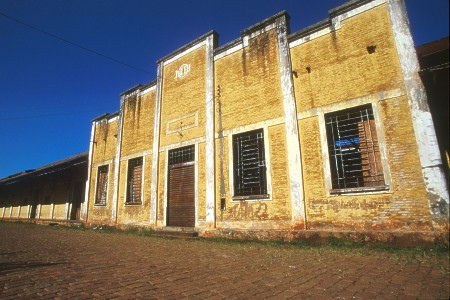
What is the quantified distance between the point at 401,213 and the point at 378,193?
606 mm

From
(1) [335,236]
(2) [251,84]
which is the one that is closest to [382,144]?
(1) [335,236]

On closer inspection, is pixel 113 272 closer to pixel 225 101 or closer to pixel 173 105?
pixel 225 101

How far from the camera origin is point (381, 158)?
21.3 ft

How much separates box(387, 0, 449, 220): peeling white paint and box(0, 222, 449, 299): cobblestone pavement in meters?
1.69

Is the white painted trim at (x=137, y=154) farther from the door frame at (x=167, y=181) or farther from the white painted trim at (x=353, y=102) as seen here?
the white painted trim at (x=353, y=102)

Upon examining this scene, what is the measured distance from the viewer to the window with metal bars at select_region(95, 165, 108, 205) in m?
14.6

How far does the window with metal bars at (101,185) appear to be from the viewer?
14.6 metres

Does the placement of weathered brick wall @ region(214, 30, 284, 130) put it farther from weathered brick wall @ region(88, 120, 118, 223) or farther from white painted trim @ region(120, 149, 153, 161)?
weathered brick wall @ region(88, 120, 118, 223)

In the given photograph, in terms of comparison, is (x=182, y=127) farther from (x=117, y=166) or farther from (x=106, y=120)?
(x=106, y=120)

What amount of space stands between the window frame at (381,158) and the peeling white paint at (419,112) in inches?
27.0

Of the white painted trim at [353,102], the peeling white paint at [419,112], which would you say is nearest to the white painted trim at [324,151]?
the white painted trim at [353,102]

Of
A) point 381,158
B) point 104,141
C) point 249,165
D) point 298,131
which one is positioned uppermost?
point 104,141

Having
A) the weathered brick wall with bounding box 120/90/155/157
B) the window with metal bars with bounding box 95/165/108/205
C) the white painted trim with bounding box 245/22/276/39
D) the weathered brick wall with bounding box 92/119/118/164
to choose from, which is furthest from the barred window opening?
the window with metal bars with bounding box 95/165/108/205

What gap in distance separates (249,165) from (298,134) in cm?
195
